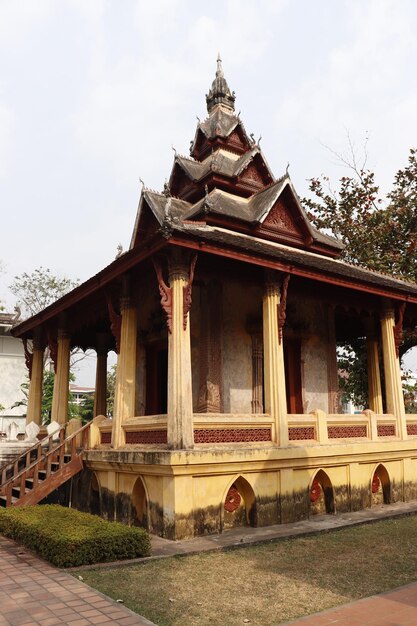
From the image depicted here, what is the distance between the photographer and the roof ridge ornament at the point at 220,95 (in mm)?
19656

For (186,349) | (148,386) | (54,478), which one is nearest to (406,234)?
(148,386)

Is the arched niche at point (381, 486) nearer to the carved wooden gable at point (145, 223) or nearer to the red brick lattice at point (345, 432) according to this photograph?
the red brick lattice at point (345, 432)

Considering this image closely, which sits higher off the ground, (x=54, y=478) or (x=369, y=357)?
(x=369, y=357)

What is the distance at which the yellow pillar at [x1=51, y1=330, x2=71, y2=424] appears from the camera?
53.3 ft

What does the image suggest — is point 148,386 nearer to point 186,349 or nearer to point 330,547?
point 186,349

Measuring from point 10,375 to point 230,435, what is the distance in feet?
80.7

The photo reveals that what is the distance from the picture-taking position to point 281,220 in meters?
15.9

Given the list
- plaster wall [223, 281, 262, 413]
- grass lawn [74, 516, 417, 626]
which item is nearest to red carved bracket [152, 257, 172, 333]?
plaster wall [223, 281, 262, 413]

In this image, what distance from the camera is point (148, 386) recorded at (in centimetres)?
1448

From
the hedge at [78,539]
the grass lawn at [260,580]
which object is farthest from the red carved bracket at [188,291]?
the grass lawn at [260,580]

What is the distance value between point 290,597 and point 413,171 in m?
20.2

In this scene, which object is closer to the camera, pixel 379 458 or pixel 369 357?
pixel 379 458

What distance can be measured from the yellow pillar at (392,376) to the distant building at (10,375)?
22.8 meters

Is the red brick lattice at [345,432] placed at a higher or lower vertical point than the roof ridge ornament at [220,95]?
lower
